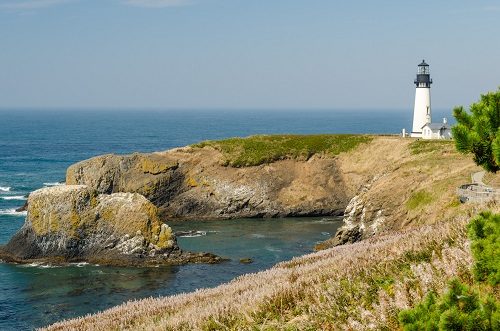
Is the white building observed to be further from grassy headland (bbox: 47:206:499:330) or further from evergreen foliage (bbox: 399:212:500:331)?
evergreen foliage (bbox: 399:212:500:331)

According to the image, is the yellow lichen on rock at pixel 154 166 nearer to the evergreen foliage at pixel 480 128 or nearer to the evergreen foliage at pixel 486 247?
the evergreen foliage at pixel 480 128

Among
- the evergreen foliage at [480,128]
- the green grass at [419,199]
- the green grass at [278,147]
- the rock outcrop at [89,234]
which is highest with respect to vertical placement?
the evergreen foliage at [480,128]

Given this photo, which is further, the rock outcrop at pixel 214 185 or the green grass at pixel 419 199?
the rock outcrop at pixel 214 185

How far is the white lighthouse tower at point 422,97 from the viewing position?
86875 mm

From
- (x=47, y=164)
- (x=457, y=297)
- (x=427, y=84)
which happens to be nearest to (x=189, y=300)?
(x=457, y=297)

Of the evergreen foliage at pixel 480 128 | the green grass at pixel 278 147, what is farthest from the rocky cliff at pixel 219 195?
the evergreen foliage at pixel 480 128

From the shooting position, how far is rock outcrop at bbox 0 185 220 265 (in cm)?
4828

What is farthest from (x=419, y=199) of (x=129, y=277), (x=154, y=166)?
(x=154, y=166)

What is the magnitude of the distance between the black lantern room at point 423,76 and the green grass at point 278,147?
1429 cm

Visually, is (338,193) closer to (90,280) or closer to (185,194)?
(185,194)

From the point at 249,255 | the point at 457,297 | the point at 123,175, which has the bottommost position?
the point at 249,255

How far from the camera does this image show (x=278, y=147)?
8144cm

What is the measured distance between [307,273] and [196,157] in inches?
2569

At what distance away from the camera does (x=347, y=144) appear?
8169 cm
